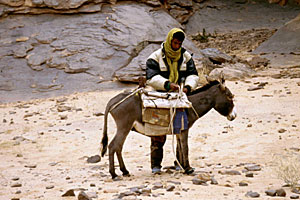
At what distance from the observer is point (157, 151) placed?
6.71 meters

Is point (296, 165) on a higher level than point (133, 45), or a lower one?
lower

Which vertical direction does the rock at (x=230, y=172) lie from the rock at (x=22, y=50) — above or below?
below

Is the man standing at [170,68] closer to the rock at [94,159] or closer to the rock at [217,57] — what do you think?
the rock at [94,159]

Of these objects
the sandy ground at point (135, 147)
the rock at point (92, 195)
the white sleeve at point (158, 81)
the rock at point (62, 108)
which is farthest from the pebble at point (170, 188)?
the rock at point (62, 108)

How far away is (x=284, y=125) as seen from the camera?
868 cm

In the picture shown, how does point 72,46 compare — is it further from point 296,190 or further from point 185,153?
point 296,190

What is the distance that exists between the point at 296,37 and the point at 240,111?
6524 mm

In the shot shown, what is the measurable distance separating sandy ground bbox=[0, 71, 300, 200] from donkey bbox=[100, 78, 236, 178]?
0.31 m

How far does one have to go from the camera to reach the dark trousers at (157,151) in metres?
6.63

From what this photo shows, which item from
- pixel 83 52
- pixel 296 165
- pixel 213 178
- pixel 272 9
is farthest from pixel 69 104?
pixel 272 9

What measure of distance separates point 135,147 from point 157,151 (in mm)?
1749

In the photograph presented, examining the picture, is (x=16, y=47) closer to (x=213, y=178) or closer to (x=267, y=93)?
(x=267, y=93)

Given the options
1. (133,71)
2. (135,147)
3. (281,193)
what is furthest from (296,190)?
(133,71)

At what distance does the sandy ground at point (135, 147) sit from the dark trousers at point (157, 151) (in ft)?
0.59
